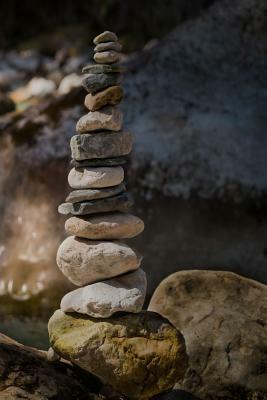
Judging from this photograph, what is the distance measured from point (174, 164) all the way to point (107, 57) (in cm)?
454

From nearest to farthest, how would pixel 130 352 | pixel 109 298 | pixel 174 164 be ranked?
pixel 130 352 → pixel 109 298 → pixel 174 164

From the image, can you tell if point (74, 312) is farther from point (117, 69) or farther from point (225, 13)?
point (225, 13)

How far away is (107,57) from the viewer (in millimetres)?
5414

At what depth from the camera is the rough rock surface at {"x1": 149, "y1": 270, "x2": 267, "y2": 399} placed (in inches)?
229

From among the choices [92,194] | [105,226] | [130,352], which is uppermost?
[92,194]

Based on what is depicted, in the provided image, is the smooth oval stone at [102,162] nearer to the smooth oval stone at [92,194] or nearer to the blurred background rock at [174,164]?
the smooth oval stone at [92,194]

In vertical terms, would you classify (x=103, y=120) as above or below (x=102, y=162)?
above

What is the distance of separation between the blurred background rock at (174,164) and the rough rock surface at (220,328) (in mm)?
2238

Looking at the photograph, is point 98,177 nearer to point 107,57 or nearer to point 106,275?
point 106,275

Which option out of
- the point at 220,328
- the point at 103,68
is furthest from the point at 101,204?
the point at 220,328

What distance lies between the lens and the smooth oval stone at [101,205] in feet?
18.1

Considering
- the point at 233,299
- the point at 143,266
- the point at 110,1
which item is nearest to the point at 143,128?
the point at 143,266

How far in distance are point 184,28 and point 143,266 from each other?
19.2 feet

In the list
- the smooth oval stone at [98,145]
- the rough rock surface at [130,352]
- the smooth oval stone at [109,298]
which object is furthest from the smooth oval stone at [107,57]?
the rough rock surface at [130,352]
